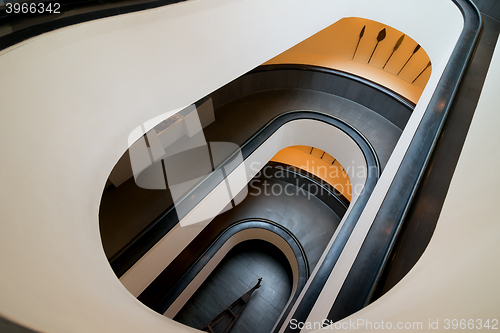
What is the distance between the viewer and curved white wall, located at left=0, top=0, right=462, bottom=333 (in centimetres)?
93

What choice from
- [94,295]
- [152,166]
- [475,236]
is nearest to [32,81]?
[94,295]

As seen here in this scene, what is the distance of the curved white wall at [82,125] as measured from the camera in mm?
934

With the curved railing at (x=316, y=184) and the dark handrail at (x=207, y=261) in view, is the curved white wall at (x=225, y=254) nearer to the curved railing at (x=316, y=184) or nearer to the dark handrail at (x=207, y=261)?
the dark handrail at (x=207, y=261)

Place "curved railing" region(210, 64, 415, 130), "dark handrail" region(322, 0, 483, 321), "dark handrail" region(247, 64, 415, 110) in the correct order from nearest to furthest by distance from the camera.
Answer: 1. "dark handrail" region(322, 0, 483, 321)
2. "dark handrail" region(247, 64, 415, 110)
3. "curved railing" region(210, 64, 415, 130)

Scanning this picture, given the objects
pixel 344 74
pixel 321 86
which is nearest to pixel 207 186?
pixel 321 86

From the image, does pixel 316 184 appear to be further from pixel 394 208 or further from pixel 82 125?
pixel 82 125

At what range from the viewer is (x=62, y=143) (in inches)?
56.6

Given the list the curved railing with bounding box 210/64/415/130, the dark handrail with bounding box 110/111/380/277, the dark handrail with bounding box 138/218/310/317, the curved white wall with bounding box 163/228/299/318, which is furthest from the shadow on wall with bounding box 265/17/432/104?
the curved white wall with bounding box 163/228/299/318

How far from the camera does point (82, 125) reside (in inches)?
61.4

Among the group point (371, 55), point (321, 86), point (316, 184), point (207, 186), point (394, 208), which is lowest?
point (394, 208)

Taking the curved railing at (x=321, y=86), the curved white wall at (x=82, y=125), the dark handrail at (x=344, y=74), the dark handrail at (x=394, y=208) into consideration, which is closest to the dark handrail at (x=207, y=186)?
the curved railing at (x=321, y=86)

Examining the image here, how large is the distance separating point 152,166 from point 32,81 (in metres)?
2.87

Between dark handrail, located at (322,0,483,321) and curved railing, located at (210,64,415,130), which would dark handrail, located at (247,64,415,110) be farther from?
dark handrail, located at (322,0,483,321)

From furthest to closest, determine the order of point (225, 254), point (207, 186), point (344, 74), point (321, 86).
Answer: point (225, 254), point (321, 86), point (344, 74), point (207, 186)
